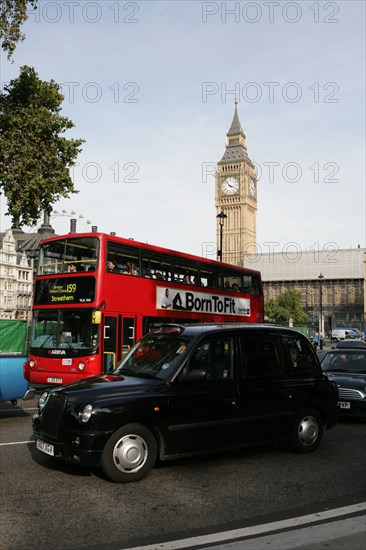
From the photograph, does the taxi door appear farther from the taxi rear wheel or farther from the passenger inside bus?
the passenger inside bus

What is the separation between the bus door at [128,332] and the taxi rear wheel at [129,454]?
27.4ft

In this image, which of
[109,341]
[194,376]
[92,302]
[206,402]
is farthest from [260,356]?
[109,341]

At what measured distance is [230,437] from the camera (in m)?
6.79

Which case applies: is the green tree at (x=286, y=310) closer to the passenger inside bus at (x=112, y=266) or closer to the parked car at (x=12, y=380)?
the passenger inside bus at (x=112, y=266)

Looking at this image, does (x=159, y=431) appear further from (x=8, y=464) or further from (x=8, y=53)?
(x=8, y=53)

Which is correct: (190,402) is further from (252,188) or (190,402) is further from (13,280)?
(252,188)

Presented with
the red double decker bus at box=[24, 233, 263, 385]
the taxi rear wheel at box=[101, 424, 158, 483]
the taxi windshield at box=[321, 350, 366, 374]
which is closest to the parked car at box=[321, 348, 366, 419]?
the taxi windshield at box=[321, 350, 366, 374]

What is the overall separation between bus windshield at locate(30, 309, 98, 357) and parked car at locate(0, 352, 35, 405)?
2.90m

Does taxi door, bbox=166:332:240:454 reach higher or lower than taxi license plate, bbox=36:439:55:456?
higher

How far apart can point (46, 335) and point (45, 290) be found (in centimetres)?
118

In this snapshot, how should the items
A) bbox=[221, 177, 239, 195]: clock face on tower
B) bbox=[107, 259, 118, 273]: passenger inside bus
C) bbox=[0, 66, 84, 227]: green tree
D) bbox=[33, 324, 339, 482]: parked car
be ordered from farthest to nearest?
bbox=[221, 177, 239, 195]: clock face on tower → bbox=[0, 66, 84, 227]: green tree → bbox=[107, 259, 118, 273]: passenger inside bus → bbox=[33, 324, 339, 482]: parked car

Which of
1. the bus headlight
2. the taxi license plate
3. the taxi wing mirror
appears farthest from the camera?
the taxi wing mirror

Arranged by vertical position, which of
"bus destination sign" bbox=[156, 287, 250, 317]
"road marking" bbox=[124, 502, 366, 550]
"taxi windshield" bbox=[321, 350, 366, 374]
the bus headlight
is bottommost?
"road marking" bbox=[124, 502, 366, 550]

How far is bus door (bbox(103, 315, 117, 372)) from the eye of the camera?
→ 13.9m
